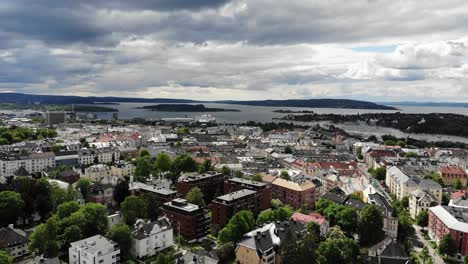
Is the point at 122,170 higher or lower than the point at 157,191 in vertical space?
lower

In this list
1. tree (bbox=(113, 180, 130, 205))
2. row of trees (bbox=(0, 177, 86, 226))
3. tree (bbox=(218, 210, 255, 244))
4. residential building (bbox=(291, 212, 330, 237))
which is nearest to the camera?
tree (bbox=(218, 210, 255, 244))

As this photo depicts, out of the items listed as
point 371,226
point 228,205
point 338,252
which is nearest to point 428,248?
point 371,226

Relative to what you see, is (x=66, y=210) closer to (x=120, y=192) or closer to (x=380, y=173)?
(x=120, y=192)

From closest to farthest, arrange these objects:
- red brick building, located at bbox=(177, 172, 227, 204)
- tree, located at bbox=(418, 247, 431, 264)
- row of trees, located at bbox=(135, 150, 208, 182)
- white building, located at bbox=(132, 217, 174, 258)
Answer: tree, located at bbox=(418, 247, 431, 264), white building, located at bbox=(132, 217, 174, 258), red brick building, located at bbox=(177, 172, 227, 204), row of trees, located at bbox=(135, 150, 208, 182)

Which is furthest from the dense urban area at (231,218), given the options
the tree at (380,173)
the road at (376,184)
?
the tree at (380,173)

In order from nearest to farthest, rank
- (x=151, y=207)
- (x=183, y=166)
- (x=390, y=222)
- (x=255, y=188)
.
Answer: (x=390, y=222) → (x=151, y=207) → (x=255, y=188) → (x=183, y=166)

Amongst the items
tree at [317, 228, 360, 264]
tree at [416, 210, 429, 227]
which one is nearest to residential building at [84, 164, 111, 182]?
tree at [317, 228, 360, 264]

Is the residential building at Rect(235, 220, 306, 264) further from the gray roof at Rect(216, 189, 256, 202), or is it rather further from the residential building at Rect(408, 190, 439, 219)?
the residential building at Rect(408, 190, 439, 219)

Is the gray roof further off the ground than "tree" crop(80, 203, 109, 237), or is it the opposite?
the gray roof
